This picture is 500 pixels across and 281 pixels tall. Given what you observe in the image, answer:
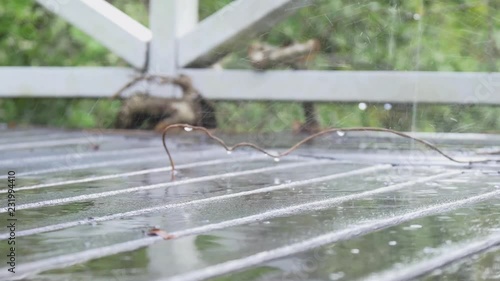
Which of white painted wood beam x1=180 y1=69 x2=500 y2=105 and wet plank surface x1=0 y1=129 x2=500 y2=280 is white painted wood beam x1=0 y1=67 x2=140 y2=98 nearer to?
white painted wood beam x1=180 y1=69 x2=500 y2=105

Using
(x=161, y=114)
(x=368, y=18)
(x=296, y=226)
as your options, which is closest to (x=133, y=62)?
(x=161, y=114)

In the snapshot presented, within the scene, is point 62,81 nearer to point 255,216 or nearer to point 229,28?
point 229,28

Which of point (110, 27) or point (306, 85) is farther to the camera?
point (110, 27)

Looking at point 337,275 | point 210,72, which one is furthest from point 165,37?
point 337,275

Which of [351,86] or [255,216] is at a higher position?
[351,86]

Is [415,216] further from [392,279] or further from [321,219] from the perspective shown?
[392,279]

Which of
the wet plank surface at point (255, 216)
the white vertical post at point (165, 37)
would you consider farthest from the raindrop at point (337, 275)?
the white vertical post at point (165, 37)

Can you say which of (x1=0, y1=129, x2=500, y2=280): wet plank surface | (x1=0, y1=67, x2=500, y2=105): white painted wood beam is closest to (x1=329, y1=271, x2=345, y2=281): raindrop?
(x1=0, y1=129, x2=500, y2=280): wet plank surface
